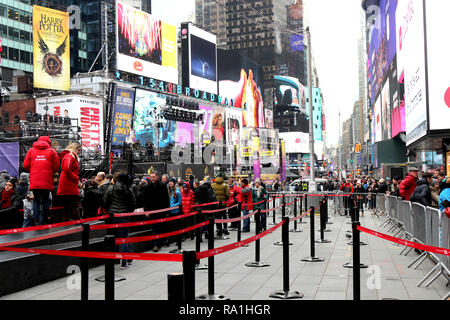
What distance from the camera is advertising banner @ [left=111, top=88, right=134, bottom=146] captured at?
165ft

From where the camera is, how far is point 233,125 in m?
87.2

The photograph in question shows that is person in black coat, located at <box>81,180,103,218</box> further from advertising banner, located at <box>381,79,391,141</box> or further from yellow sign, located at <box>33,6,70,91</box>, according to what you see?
advertising banner, located at <box>381,79,391,141</box>

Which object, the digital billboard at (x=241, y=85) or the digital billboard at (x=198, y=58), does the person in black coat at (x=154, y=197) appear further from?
the digital billboard at (x=241, y=85)

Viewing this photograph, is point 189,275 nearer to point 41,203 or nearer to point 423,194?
Result: point 41,203

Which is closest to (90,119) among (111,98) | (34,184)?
(111,98)

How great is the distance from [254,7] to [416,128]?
517ft

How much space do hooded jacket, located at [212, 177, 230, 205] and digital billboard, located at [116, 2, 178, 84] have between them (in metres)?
42.0

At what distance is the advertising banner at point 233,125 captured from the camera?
85.1 m

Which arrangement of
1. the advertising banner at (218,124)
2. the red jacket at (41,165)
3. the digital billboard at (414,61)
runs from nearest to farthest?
1. the red jacket at (41,165)
2. the digital billboard at (414,61)
3. the advertising banner at (218,124)

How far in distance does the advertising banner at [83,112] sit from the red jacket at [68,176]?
38.9m

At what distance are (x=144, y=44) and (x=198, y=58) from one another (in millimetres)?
17739

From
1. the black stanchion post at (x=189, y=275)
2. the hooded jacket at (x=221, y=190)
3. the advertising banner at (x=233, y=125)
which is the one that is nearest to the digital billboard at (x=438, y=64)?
the hooded jacket at (x=221, y=190)

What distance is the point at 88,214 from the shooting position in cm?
1190

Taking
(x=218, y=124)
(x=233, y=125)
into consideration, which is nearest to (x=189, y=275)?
(x=218, y=124)
